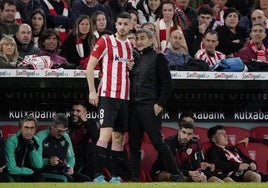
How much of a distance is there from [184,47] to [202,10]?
1.66 meters

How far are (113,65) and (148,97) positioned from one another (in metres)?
0.63

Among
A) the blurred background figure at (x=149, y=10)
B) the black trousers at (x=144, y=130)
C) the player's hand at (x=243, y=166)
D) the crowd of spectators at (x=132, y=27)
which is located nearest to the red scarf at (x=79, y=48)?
the crowd of spectators at (x=132, y=27)

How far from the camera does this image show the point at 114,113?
52.2 feet

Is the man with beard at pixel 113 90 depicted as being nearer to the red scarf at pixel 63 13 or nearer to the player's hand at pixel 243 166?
the player's hand at pixel 243 166

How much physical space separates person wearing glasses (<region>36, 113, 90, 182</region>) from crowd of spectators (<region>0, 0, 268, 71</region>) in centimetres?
113

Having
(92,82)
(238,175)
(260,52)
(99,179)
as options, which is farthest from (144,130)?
(260,52)

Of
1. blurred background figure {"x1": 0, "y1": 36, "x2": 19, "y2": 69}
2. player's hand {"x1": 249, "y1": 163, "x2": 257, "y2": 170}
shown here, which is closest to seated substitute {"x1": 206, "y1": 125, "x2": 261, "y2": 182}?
player's hand {"x1": 249, "y1": 163, "x2": 257, "y2": 170}

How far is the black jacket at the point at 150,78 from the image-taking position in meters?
15.9

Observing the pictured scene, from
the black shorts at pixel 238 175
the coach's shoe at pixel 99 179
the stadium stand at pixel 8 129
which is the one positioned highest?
the stadium stand at pixel 8 129

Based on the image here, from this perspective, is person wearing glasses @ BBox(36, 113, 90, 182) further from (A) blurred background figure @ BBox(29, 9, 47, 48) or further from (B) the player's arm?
(A) blurred background figure @ BBox(29, 9, 47, 48)

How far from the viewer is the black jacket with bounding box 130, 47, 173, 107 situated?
15.9m

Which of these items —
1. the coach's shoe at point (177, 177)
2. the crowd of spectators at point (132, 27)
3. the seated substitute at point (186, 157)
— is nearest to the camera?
the coach's shoe at point (177, 177)

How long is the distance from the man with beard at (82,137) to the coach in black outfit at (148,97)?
167cm

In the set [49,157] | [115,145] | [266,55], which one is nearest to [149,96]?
[115,145]
